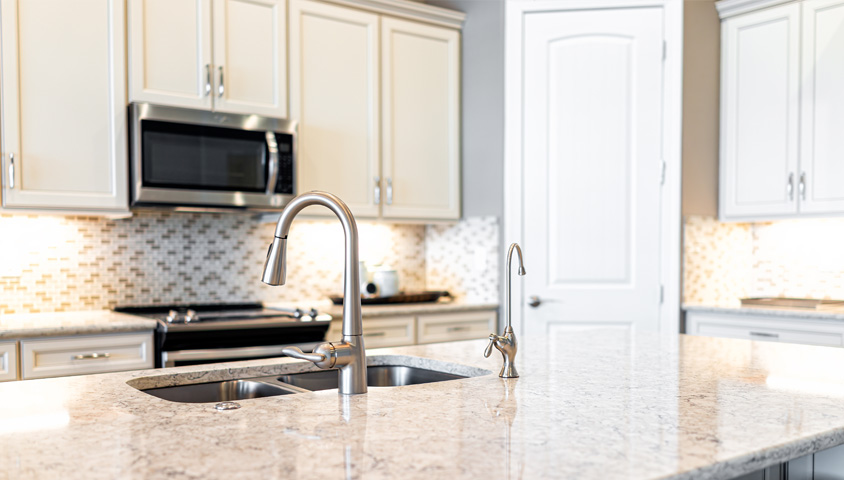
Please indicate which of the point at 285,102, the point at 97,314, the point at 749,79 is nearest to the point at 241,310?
the point at 97,314

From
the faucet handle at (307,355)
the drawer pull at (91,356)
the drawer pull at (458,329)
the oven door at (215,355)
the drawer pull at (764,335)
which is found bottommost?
the drawer pull at (458,329)

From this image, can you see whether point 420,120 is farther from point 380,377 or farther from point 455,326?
point 380,377

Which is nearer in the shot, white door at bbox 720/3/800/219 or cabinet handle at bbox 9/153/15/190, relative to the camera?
cabinet handle at bbox 9/153/15/190

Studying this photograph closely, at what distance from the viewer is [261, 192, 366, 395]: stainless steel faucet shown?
134cm

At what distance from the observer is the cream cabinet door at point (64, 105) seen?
2.84 meters

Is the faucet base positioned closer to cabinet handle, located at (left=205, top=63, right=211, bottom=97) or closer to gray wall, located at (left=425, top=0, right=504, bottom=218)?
cabinet handle, located at (left=205, top=63, right=211, bottom=97)

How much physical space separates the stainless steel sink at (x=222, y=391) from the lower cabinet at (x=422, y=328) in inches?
64.0

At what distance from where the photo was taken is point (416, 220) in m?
4.04

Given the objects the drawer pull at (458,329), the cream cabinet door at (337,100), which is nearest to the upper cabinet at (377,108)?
the cream cabinet door at (337,100)

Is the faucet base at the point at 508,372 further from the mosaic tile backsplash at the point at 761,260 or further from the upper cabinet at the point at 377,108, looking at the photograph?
the mosaic tile backsplash at the point at 761,260

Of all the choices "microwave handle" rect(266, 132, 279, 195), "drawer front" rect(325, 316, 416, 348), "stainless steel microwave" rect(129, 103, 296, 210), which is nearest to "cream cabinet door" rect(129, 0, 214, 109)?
"stainless steel microwave" rect(129, 103, 296, 210)

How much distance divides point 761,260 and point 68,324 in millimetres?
3711

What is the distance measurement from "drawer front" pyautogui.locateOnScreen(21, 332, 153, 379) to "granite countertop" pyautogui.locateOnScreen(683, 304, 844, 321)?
268 cm

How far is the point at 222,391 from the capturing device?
1.68 metres
